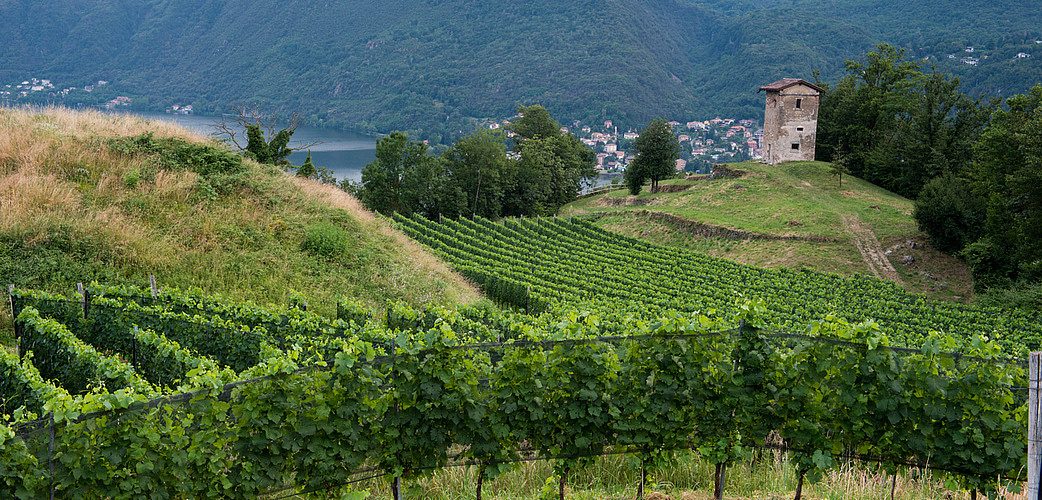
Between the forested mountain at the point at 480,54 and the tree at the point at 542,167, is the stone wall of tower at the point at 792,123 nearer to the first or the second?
the tree at the point at 542,167

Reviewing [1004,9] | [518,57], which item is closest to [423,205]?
[518,57]

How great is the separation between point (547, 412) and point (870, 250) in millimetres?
33441

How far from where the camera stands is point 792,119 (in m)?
51.7

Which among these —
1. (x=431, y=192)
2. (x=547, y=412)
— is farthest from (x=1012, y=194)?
(x=431, y=192)

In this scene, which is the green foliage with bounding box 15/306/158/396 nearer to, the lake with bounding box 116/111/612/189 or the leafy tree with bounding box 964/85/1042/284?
the leafy tree with bounding box 964/85/1042/284

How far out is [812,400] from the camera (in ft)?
20.9

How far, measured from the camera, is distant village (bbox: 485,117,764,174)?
376 ft

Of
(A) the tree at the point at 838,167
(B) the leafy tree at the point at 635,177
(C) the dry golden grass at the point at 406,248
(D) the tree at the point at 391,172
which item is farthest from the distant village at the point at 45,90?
(A) the tree at the point at 838,167

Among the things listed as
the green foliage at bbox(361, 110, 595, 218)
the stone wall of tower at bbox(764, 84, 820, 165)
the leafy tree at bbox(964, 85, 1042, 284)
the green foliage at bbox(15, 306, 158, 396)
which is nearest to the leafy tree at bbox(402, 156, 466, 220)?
the green foliage at bbox(361, 110, 595, 218)

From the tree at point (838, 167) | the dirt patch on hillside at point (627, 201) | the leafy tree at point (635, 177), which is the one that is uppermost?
the tree at point (838, 167)

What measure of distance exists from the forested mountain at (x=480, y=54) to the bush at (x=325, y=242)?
120522mm

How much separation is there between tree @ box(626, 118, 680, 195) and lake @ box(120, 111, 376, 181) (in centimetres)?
3910

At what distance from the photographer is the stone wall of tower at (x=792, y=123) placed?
51.4m

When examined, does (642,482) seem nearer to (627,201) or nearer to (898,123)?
(627,201)
